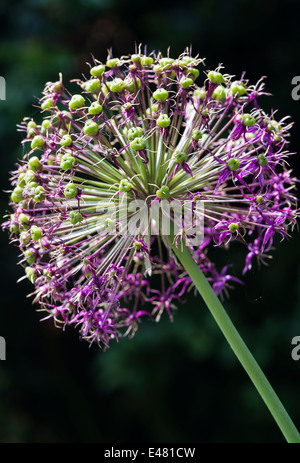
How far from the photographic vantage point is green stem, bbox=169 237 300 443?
231 cm

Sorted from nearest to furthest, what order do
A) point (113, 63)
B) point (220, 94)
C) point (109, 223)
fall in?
point (109, 223) → point (220, 94) → point (113, 63)

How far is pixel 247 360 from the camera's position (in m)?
2.35

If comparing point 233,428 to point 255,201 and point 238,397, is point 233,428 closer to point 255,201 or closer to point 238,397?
point 238,397

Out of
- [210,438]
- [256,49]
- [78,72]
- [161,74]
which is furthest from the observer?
[210,438]

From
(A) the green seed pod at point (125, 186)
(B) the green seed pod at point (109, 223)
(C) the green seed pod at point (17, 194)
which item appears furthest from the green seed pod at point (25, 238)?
(A) the green seed pod at point (125, 186)

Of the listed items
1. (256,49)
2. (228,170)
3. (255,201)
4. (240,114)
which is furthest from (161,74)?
(256,49)

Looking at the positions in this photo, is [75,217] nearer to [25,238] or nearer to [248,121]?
[25,238]

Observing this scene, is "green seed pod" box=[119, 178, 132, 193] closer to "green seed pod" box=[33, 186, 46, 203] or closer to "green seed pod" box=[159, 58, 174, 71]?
"green seed pod" box=[33, 186, 46, 203]

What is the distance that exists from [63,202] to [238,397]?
5.51m

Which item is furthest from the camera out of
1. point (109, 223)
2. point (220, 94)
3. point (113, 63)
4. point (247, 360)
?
point (113, 63)

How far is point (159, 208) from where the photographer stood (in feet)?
8.52

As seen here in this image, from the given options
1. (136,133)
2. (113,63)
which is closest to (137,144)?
(136,133)

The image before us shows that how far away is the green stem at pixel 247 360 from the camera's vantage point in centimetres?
231

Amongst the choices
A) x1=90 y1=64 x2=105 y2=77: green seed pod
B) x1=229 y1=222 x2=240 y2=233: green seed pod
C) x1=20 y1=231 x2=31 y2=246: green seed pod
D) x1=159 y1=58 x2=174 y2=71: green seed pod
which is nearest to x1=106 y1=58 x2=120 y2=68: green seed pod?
x1=90 y1=64 x2=105 y2=77: green seed pod
